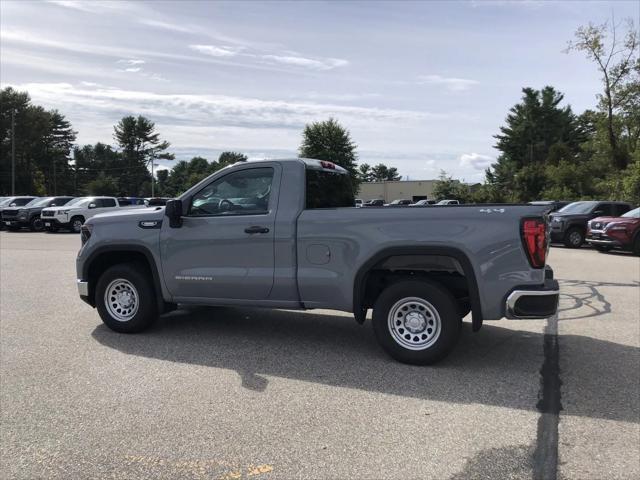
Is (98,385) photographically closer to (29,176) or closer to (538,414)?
(538,414)

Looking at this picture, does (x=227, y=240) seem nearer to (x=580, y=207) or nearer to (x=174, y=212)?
(x=174, y=212)

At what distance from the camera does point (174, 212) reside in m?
6.01

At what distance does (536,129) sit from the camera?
225 ft

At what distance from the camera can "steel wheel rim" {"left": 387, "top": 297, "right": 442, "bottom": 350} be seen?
5266 mm

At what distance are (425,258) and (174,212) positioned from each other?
268cm

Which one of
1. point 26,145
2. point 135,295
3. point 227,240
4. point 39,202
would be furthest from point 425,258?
point 26,145

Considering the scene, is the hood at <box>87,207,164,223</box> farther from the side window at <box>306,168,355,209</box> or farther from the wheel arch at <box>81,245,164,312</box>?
the side window at <box>306,168,355,209</box>

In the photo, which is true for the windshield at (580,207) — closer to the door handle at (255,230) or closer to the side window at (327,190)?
the side window at (327,190)

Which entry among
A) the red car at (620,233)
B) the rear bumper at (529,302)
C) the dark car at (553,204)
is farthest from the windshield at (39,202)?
the rear bumper at (529,302)

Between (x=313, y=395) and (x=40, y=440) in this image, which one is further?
(x=313, y=395)

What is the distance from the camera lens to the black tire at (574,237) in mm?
19703

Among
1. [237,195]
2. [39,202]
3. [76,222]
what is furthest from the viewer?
[39,202]

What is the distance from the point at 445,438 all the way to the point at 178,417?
191cm

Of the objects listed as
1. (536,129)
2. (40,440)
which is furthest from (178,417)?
(536,129)
